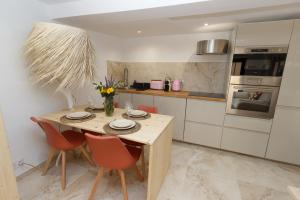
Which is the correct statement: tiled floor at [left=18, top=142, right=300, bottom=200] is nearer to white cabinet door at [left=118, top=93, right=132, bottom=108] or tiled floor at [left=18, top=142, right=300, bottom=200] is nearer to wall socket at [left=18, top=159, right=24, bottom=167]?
wall socket at [left=18, top=159, right=24, bottom=167]

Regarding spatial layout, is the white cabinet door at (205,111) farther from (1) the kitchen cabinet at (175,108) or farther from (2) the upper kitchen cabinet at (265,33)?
(2) the upper kitchen cabinet at (265,33)

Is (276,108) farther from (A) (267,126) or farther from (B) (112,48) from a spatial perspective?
(B) (112,48)

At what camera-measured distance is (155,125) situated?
1.65m

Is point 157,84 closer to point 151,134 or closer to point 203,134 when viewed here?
point 203,134

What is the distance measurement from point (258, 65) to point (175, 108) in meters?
1.36

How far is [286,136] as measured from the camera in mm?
2160

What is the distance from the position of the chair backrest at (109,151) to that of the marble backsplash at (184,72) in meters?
2.10

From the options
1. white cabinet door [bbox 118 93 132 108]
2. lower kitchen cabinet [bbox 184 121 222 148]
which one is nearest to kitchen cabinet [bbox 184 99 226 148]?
lower kitchen cabinet [bbox 184 121 222 148]

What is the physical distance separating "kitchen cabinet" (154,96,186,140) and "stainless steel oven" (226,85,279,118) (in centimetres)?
72

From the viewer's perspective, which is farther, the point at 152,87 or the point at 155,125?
the point at 152,87

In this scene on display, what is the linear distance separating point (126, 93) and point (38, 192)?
1.97 m

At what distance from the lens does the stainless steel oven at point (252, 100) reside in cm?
215

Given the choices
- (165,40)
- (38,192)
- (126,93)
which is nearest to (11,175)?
(38,192)

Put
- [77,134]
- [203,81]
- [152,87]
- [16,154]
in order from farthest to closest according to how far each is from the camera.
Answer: [152,87], [203,81], [77,134], [16,154]
